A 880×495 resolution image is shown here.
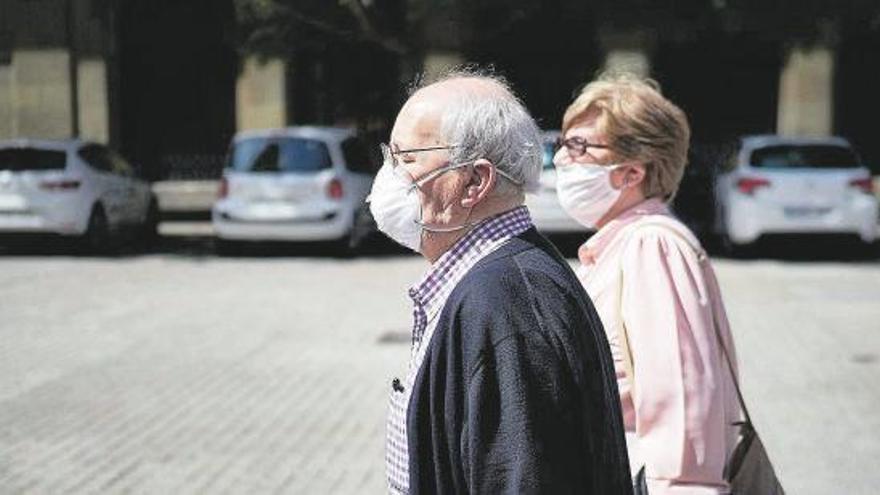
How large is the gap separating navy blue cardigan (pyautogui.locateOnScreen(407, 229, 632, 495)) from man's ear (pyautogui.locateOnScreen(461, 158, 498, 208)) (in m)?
0.13

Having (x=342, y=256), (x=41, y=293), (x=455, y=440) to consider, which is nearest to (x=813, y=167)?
(x=342, y=256)

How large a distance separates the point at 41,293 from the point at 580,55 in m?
15.1

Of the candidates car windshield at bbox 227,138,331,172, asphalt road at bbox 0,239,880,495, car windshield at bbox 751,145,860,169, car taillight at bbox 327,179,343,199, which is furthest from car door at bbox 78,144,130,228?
car windshield at bbox 751,145,860,169

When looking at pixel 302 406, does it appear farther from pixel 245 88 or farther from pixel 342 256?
pixel 245 88

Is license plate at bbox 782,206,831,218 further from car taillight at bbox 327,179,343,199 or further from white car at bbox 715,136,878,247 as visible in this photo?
car taillight at bbox 327,179,343,199

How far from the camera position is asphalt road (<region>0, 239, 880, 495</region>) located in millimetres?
5504

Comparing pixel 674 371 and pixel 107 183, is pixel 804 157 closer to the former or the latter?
pixel 107 183

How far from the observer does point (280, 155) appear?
15.1 meters

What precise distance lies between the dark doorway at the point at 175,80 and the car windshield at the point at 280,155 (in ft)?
32.5

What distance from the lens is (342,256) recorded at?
15.2 metres

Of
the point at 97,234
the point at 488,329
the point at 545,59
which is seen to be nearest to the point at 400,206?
the point at 488,329

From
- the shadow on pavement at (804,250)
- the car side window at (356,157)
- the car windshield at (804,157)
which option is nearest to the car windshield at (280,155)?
the car side window at (356,157)

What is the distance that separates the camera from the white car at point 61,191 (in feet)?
49.0

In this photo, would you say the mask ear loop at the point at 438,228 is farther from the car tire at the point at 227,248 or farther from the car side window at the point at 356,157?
the car tire at the point at 227,248
